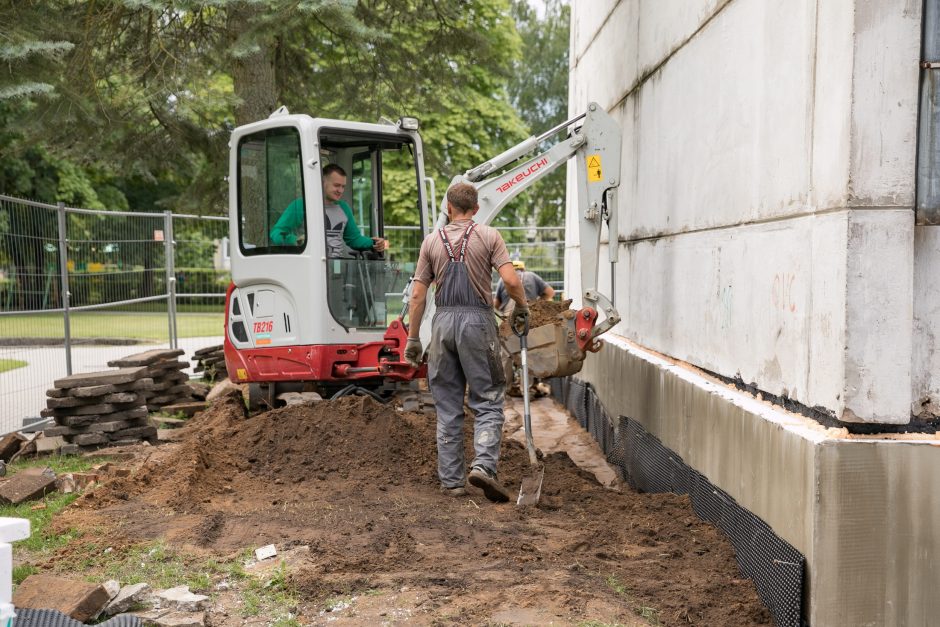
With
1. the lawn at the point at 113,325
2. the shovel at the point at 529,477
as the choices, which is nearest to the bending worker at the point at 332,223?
the shovel at the point at 529,477

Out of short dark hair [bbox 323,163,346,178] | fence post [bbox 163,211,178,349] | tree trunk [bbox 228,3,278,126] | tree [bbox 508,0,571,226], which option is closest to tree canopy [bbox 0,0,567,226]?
tree trunk [bbox 228,3,278,126]

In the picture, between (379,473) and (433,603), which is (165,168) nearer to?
(379,473)

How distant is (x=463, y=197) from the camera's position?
7.06 metres

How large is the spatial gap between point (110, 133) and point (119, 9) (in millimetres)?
1539

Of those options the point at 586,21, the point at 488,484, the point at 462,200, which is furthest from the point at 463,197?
the point at 586,21

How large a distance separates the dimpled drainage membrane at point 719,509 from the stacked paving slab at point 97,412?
14.8 feet

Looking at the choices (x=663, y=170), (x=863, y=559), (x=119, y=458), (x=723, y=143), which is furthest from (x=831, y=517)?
(x=119, y=458)

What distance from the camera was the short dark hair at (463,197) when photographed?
7.05 metres

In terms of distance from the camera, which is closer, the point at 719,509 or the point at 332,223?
the point at 719,509

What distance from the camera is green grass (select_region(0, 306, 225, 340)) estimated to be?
10211mm

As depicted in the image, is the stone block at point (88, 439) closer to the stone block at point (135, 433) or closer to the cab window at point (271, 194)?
the stone block at point (135, 433)

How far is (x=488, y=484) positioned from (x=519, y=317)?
1.31 m

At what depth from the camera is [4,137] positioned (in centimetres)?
2348

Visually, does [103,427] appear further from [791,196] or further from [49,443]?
[791,196]
